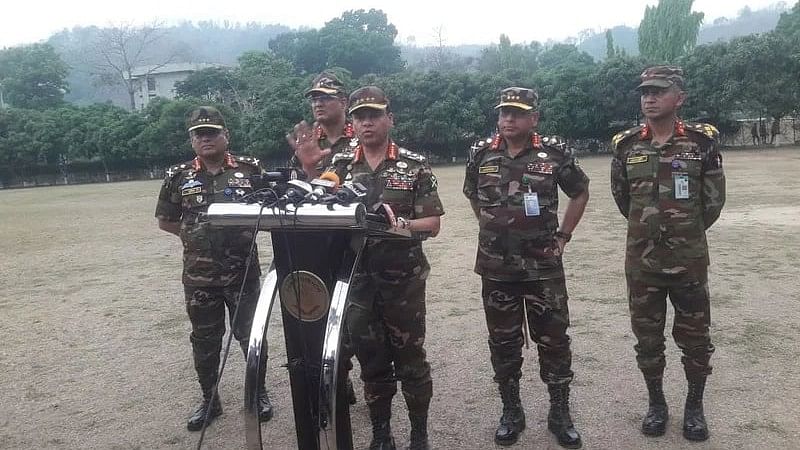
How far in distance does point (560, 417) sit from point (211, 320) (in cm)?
212

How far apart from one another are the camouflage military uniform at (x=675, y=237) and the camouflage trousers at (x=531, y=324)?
47 cm

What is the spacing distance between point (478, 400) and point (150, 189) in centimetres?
2322

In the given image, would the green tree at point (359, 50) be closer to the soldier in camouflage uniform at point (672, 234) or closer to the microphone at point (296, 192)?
the soldier in camouflage uniform at point (672, 234)

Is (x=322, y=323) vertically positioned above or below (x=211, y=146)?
below

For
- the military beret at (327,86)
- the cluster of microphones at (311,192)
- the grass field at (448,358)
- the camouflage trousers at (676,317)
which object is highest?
the military beret at (327,86)

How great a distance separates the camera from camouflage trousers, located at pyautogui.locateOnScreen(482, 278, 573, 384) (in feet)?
11.4

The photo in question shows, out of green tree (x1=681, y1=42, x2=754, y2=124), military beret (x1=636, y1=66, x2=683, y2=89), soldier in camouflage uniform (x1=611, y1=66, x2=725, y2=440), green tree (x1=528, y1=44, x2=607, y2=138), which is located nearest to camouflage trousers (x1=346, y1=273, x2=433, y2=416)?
soldier in camouflage uniform (x1=611, y1=66, x2=725, y2=440)

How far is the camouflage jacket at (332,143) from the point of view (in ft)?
12.8

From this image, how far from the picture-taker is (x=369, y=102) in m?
3.21

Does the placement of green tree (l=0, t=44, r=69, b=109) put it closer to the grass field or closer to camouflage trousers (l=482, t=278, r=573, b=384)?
the grass field

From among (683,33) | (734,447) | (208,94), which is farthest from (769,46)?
(208,94)

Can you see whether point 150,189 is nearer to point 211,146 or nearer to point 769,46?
point 211,146

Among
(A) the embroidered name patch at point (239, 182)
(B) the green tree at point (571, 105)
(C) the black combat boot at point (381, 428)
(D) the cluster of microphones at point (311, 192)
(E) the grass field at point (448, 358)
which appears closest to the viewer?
(D) the cluster of microphones at point (311, 192)

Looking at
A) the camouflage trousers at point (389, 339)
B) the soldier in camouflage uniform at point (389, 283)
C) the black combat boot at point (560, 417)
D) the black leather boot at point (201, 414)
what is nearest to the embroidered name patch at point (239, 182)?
the soldier in camouflage uniform at point (389, 283)
